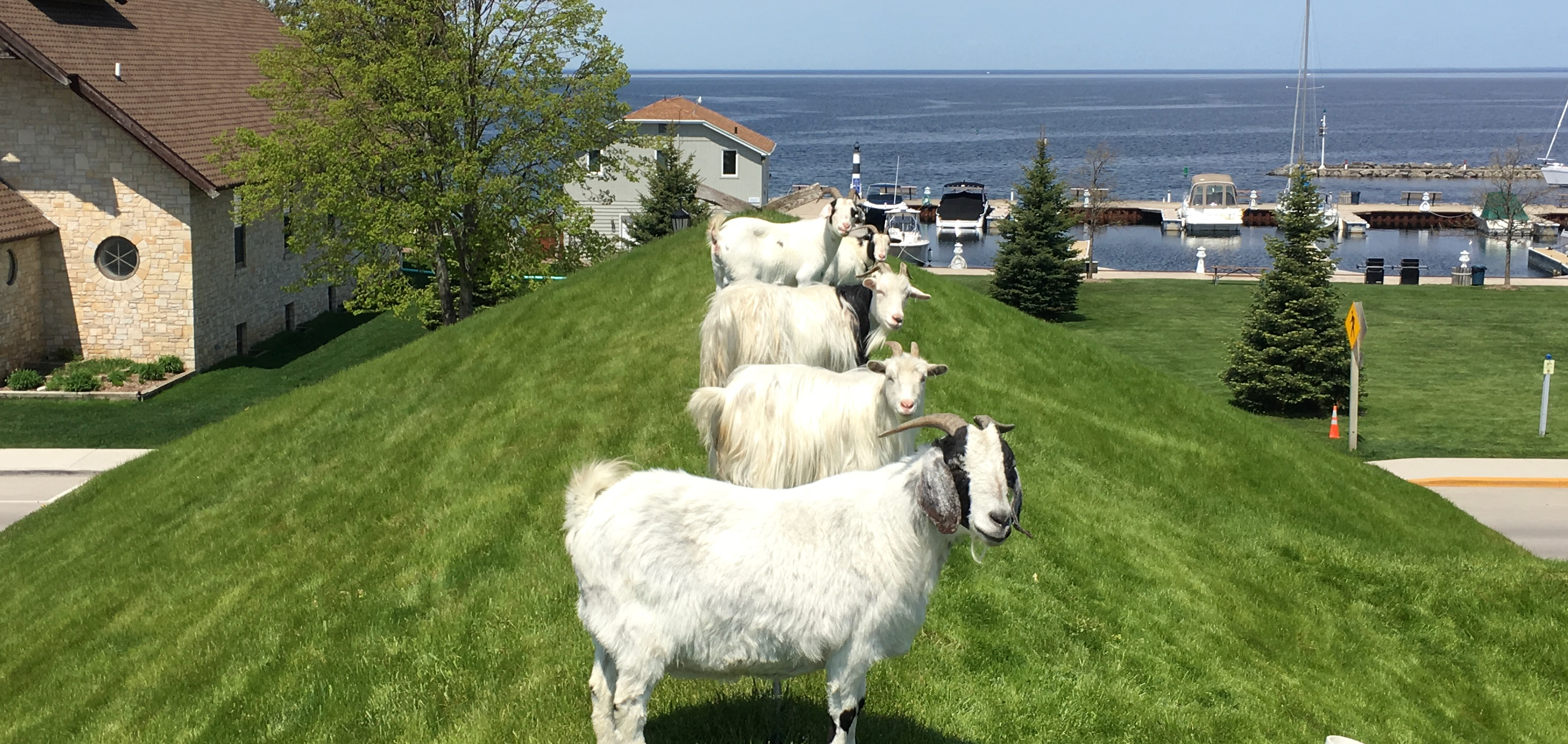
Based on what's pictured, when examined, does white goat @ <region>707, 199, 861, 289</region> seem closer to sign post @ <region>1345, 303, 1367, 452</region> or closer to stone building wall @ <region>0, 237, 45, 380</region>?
sign post @ <region>1345, 303, 1367, 452</region>

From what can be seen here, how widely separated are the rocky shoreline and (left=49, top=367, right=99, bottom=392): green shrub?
12403 centimetres

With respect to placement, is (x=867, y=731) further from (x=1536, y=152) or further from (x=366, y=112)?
(x=1536, y=152)

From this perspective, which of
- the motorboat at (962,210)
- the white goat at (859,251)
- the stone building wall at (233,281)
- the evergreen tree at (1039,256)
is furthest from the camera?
the motorboat at (962,210)

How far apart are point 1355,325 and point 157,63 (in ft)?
124

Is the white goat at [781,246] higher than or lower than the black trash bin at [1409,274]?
higher

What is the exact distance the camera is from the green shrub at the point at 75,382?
36.2 meters

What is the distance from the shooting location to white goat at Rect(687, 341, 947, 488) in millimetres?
10180

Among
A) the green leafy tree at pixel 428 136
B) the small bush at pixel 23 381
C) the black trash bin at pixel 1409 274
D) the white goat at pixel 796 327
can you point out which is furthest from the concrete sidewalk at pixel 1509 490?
Answer: the small bush at pixel 23 381

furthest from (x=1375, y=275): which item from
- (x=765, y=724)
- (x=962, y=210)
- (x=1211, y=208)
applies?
(x=765, y=724)

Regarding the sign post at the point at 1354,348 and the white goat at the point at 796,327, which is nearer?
the white goat at the point at 796,327

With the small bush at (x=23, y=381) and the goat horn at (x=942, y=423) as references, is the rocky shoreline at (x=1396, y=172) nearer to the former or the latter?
the small bush at (x=23, y=381)

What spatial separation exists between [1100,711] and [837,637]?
13.0 ft

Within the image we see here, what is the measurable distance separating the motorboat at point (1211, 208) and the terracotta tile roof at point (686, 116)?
38878 millimetres

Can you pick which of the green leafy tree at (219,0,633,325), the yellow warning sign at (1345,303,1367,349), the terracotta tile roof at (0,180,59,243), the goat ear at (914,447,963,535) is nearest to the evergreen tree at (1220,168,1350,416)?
the yellow warning sign at (1345,303,1367,349)
